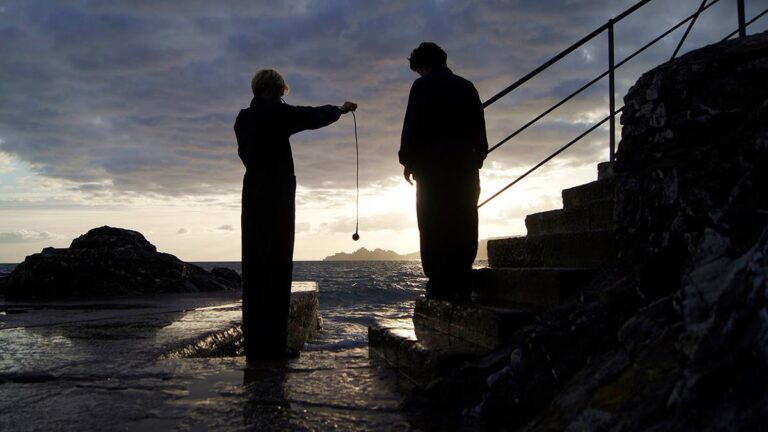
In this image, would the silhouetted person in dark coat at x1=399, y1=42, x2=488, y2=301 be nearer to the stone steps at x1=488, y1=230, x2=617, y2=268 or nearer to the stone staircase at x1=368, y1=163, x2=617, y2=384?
the stone staircase at x1=368, y1=163, x2=617, y2=384

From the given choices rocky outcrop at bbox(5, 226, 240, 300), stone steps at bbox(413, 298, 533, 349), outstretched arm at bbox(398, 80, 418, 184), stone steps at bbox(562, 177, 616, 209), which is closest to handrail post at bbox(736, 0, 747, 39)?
stone steps at bbox(562, 177, 616, 209)

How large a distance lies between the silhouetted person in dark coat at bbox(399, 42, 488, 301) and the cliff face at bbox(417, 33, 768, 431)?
107 cm

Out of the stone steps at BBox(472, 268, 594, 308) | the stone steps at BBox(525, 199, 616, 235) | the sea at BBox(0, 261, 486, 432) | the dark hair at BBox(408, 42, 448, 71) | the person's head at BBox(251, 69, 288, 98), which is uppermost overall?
the dark hair at BBox(408, 42, 448, 71)

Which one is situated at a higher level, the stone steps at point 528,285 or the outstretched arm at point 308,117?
the outstretched arm at point 308,117

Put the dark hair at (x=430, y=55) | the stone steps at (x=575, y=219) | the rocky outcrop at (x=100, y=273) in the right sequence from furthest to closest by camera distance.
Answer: the rocky outcrop at (x=100, y=273)
the dark hair at (x=430, y=55)
the stone steps at (x=575, y=219)

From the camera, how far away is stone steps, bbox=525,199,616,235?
11.5 ft

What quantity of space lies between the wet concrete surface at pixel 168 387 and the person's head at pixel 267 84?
1699mm

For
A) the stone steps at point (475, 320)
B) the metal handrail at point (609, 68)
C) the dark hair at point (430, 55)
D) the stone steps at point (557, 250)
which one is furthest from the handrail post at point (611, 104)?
the stone steps at point (475, 320)

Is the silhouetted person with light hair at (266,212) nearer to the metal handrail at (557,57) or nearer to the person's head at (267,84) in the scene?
the person's head at (267,84)

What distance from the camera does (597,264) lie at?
124 inches

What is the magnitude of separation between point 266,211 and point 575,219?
2.07m

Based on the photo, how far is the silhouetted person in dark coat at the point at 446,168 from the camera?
3.66 m

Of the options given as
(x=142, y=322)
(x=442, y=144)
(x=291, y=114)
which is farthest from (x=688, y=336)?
(x=142, y=322)

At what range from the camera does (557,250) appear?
3.65m
